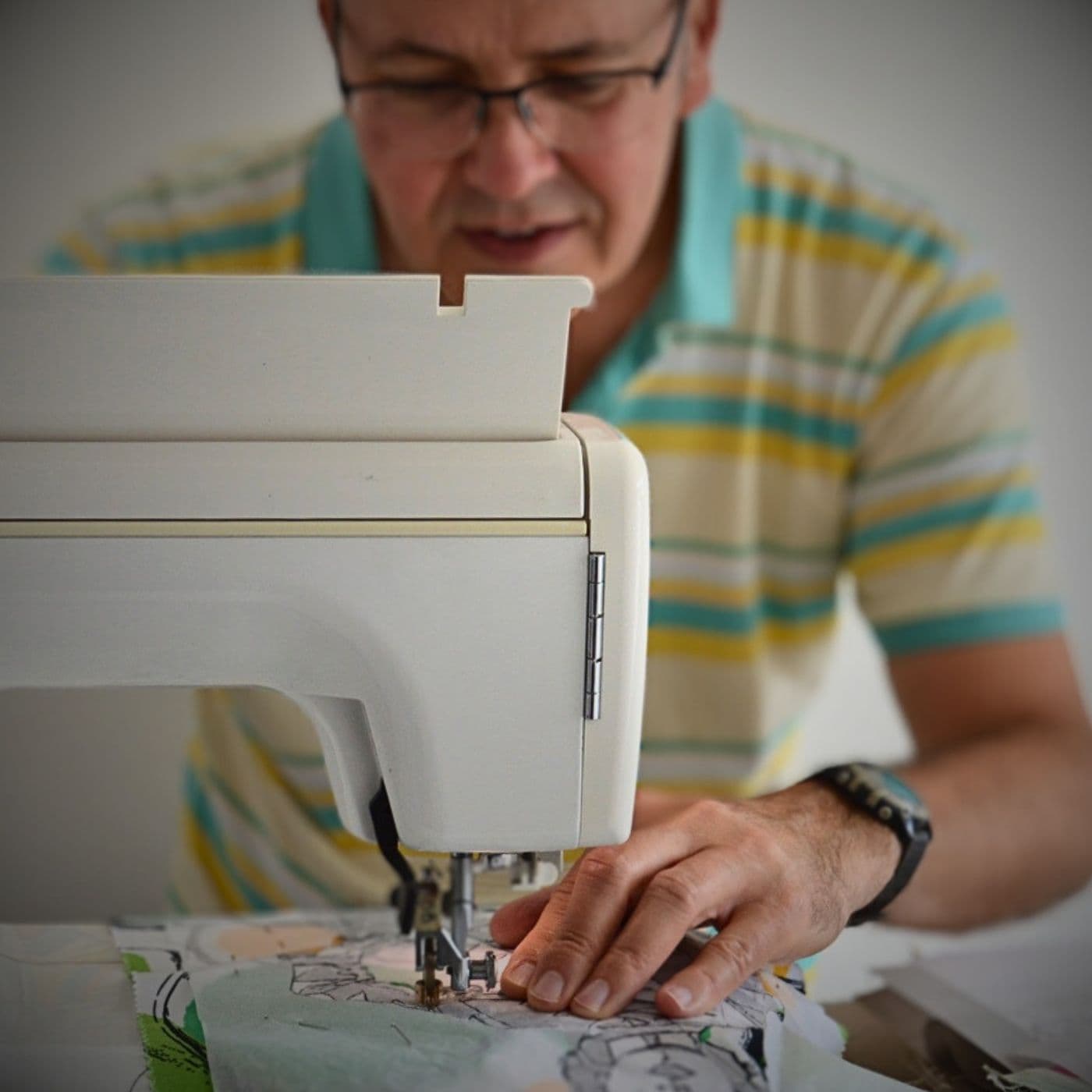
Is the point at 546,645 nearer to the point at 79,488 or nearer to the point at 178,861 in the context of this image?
the point at 79,488

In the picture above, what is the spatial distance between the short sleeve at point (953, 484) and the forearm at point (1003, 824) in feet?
0.47

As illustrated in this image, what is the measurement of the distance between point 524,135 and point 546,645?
0.62 meters

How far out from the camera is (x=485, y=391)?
2.74ft

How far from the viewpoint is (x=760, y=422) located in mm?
1604

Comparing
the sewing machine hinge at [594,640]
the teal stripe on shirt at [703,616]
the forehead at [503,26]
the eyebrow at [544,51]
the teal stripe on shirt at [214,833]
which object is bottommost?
the teal stripe on shirt at [214,833]

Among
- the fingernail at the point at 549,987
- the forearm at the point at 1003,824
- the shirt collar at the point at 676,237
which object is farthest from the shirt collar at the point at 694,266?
the fingernail at the point at 549,987

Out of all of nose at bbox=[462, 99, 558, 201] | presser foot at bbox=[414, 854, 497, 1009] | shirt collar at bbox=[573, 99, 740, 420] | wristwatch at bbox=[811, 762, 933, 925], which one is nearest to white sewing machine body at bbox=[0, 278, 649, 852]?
presser foot at bbox=[414, 854, 497, 1009]

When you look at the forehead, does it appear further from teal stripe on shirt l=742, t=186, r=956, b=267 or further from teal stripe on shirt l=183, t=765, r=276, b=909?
teal stripe on shirt l=183, t=765, r=276, b=909

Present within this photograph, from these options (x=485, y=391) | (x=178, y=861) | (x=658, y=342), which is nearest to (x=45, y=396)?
(x=485, y=391)

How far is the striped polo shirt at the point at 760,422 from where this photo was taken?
1.54 metres

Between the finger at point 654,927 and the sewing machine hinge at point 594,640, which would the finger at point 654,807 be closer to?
the finger at point 654,927

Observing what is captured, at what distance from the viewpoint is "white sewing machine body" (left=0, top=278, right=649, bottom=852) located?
0.81 metres

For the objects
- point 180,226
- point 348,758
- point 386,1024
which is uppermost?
point 180,226

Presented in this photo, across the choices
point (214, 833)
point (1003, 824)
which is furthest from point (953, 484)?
point (214, 833)
